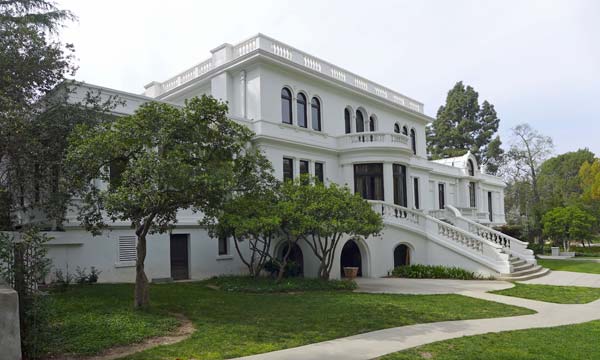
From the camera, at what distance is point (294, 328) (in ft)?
30.2

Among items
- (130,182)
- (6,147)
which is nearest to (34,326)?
(130,182)

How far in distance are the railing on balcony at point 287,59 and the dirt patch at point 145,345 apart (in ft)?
47.5

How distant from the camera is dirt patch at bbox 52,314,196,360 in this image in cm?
724

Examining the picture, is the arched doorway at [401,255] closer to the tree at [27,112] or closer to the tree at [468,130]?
the tree at [27,112]

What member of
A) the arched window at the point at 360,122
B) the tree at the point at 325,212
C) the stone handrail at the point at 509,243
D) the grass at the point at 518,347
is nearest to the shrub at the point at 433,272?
the stone handrail at the point at 509,243

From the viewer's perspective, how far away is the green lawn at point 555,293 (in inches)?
530

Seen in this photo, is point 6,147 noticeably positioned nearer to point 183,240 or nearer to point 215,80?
point 183,240

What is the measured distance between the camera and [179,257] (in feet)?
60.7

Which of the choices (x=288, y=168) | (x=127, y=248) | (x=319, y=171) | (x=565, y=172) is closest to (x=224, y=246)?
(x=127, y=248)

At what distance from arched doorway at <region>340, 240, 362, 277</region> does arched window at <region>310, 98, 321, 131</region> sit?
265 inches

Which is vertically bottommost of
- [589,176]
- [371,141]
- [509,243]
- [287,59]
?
[509,243]

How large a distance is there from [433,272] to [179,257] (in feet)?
36.0

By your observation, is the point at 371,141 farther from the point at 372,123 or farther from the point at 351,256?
the point at 351,256

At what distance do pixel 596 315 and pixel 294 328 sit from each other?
7643 millimetres
